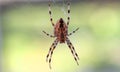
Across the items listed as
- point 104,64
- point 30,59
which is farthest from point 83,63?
point 30,59

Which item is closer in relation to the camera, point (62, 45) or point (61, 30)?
point (61, 30)

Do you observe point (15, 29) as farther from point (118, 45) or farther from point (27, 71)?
point (118, 45)

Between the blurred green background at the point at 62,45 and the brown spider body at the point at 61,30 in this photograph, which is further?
the blurred green background at the point at 62,45

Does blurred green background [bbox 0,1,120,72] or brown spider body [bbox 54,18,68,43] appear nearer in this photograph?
brown spider body [bbox 54,18,68,43]
